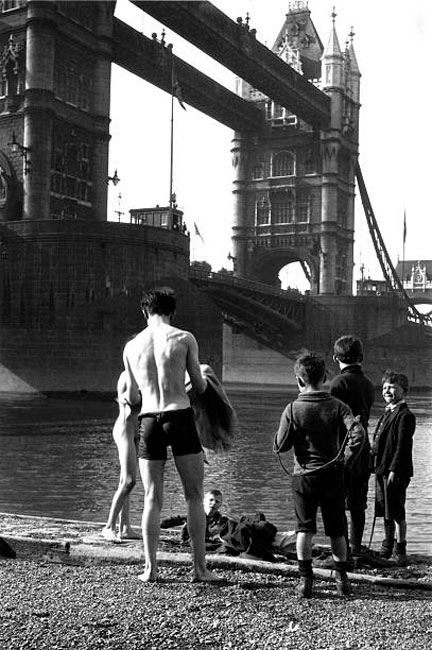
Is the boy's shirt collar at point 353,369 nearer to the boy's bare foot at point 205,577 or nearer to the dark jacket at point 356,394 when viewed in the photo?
the dark jacket at point 356,394

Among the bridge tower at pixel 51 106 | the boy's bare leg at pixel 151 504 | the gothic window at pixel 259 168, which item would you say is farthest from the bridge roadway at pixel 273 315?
the boy's bare leg at pixel 151 504

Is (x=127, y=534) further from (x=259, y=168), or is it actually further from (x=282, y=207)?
(x=259, y=168)

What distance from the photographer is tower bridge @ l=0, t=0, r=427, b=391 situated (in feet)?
131

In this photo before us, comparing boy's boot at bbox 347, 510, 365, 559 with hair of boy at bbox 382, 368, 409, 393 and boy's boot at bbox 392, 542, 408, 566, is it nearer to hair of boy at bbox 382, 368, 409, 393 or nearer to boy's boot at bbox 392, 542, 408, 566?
boy's boot at bbox 392, 542, 408, 566

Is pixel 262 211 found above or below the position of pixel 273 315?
above

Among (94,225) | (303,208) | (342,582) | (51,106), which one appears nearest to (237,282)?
(51,106)

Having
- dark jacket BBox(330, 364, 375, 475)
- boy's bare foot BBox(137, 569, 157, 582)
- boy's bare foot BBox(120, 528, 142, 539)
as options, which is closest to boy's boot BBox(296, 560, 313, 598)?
boy's bare foot BBox(137, 569, 157, 582)

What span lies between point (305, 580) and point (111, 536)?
77.9 inches

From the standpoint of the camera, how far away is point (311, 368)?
18.7 feet

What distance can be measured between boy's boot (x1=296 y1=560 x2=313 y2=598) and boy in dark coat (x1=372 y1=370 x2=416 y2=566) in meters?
1.40

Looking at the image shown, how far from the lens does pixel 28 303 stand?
40.1 meters

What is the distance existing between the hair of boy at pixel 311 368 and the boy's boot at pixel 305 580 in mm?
1074

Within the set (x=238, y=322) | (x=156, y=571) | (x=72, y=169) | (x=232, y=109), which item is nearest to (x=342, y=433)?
(x=156, y=571)

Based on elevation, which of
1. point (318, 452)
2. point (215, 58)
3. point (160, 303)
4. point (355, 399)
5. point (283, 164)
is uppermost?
point (215, 58)
